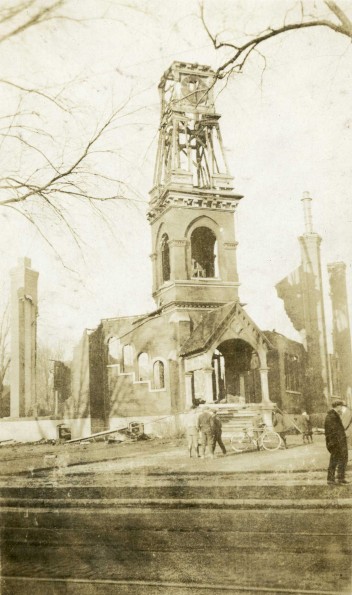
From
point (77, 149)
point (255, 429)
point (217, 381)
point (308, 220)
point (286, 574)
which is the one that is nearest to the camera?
point (286, 574)

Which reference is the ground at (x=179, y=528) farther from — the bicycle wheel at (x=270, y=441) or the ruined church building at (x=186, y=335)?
the ruined church building at (x=186, y=335)

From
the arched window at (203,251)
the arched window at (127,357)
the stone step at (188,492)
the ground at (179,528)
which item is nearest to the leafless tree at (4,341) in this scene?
the ground at (179,528)

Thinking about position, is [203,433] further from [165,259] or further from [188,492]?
[165,259]

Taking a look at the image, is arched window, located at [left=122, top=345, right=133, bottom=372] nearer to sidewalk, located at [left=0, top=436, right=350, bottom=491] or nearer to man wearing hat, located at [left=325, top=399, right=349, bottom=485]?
sidewalk, located at [left=0, top=436, right=350, bottom=491]

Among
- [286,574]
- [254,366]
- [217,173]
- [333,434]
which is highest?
[217,173]

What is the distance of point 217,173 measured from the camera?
21641 millimetres

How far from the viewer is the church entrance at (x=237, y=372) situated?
21688 mm

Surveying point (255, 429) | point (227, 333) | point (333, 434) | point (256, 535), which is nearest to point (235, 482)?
point (333, 434)

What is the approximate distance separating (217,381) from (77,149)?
→ 1624 centimetres

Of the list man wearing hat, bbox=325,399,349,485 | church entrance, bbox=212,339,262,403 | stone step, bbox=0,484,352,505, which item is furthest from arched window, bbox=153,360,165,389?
man wearing hat, bbox=325,399,349,485

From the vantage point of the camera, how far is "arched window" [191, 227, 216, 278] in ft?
79.4

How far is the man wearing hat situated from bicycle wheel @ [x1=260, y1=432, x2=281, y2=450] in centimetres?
616

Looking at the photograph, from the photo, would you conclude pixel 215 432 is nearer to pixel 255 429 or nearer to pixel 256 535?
pixel 255 429

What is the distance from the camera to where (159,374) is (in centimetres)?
2309
